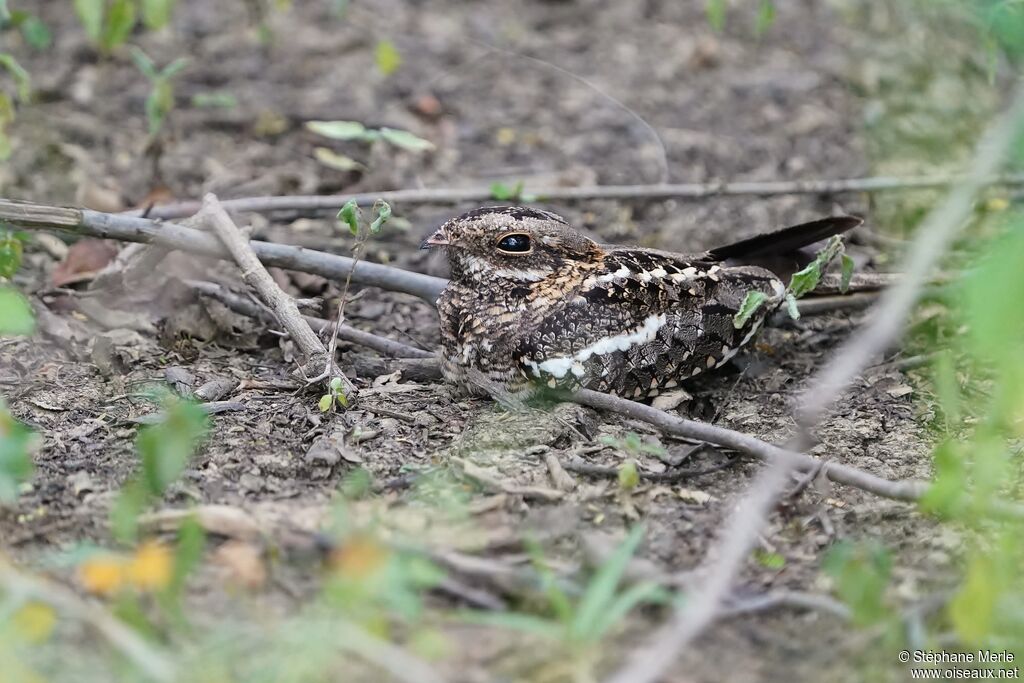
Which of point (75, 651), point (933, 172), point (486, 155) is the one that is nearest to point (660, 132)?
point (486, 155)

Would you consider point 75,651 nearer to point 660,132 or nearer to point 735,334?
point 735,334

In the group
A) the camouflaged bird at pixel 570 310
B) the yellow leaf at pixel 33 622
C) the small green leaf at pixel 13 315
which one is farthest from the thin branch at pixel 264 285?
the yellow leaf at pixel 33 622

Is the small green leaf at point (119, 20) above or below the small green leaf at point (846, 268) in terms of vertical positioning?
above

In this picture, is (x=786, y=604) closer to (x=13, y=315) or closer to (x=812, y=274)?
(x=812, y=274)

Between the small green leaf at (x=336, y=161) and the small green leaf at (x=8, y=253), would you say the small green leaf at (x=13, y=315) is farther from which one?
the small green leaf at (x=336, y=161)

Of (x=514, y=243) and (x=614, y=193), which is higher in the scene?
(x=514, y=243)

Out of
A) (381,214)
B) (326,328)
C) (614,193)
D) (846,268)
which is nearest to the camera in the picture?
(381,214)

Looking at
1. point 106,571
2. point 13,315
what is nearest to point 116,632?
point 106,571
